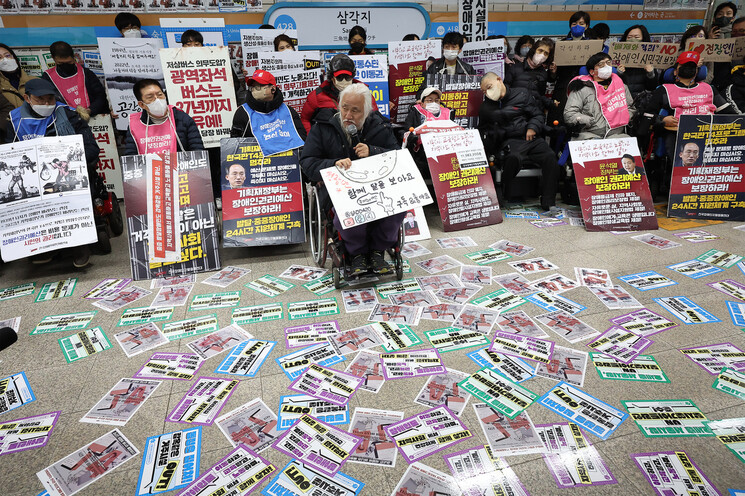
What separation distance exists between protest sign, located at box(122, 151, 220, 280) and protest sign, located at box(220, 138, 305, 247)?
18cm

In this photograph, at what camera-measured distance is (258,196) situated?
12.8 feet

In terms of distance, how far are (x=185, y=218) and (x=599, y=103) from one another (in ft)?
14.6

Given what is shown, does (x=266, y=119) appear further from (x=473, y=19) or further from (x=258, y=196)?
(x=473, y=19)

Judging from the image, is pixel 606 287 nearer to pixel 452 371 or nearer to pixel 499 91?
pixel 452 371

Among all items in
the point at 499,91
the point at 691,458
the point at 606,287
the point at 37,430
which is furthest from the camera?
the point at 499,91

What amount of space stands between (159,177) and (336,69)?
1.90m

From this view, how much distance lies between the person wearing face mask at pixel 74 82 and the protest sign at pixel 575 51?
17.7 feet

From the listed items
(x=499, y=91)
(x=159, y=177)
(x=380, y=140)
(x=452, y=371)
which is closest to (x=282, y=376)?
(x=452, y=371)

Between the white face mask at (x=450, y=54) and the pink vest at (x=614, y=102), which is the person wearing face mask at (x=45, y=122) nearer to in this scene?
the white face mask at (x=450, y=54)

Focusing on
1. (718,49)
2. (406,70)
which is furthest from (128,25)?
(718,49)

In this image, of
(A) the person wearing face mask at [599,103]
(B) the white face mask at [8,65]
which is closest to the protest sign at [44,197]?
(B) the white face mask at [8,65]

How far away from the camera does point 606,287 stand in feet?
10.5

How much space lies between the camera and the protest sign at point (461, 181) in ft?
14.7

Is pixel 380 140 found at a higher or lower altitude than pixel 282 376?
higher
